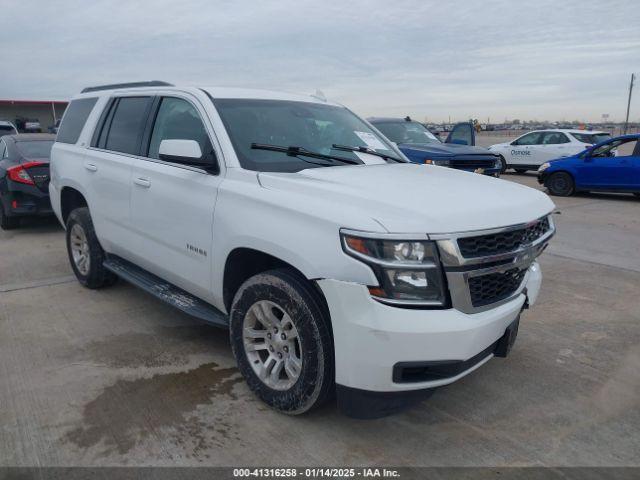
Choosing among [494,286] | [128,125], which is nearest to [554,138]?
[128,125]

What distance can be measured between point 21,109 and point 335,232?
38866 mm

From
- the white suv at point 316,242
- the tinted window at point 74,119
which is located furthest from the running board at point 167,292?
the tinted window at point 74,119

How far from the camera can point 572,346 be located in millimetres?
4230

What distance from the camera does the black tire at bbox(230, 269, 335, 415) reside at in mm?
2793

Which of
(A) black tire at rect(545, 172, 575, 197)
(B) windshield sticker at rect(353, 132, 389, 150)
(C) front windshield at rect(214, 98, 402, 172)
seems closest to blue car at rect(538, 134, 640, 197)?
(A) black tire at rect(545, 172, 575, 197)

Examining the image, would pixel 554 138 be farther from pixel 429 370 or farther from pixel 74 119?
pixel 429 370

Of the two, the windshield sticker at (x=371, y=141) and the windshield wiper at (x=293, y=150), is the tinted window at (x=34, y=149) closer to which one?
the windshield sticker at (x=371, y=141)

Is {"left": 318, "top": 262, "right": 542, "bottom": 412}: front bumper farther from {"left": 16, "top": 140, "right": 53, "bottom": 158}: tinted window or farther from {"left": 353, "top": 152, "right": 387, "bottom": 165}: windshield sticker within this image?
{"left": 16, "top": 140, "right": 53, "bottom": 158}: tinted window

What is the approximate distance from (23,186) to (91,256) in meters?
3.90

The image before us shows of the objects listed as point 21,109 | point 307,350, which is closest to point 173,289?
point 307,350

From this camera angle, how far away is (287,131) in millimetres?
3943

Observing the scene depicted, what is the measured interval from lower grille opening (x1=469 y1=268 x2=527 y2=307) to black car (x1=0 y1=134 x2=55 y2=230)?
7630 millimetres

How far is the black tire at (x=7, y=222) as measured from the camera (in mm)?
8703

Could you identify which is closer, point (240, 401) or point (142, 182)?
point (240, 401)
